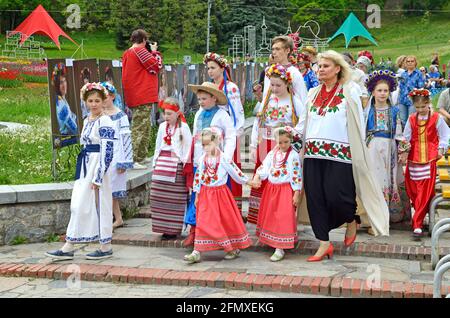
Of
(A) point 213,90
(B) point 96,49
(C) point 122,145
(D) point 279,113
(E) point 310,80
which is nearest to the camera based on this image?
(A) point 213,90

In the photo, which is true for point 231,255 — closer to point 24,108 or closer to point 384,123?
point 384,123

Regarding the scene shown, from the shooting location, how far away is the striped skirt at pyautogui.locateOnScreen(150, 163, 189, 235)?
7672mm

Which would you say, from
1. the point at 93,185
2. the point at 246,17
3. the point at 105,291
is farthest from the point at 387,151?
the point at 246,17

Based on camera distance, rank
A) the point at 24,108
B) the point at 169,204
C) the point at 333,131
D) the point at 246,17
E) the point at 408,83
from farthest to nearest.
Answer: the point at 246,17
the point at 24,108
the point at 408,83
the point at 169,204
the point at 333,131

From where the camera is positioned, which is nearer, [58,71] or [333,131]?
[333,131]

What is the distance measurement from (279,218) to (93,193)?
178 centimetres

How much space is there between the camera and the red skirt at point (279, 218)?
23.3ft

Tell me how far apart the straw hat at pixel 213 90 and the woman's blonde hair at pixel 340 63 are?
1.06 m

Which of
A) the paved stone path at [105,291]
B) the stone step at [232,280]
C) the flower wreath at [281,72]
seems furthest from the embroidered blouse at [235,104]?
the paved stone path at [105,291]

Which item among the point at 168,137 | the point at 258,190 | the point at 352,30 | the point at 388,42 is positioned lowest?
the point at 258,190

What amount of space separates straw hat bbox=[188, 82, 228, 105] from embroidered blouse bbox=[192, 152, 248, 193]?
0.64m

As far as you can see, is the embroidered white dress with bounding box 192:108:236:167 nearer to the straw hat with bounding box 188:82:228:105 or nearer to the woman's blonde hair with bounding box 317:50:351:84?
the straw hat with bounding box 188:82:228:105

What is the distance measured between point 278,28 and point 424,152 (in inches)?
1745

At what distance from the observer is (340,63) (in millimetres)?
7016
